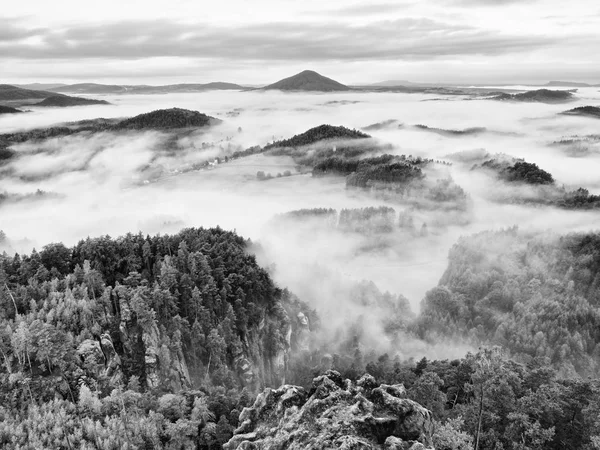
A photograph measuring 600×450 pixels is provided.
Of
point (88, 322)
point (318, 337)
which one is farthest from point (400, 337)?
point (88, 322)

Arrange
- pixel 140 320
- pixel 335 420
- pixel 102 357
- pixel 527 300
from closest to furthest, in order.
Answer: pixel 335 420 < pixel 102 357 < pixel 140 320 < pixel 527 300

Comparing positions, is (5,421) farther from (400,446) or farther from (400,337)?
(400,337)

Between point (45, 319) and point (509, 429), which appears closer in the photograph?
point (509, 429)

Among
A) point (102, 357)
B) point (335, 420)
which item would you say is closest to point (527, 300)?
point (335, 420)

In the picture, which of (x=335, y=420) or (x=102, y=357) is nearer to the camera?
(x=335, y=420)

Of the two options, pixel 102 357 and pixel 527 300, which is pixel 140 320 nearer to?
pixel 102 357

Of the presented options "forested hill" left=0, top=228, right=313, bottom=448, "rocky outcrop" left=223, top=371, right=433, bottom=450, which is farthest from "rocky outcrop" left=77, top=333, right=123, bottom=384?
"rocky outcrop" left=223, top=371, right=433, bottom=450
